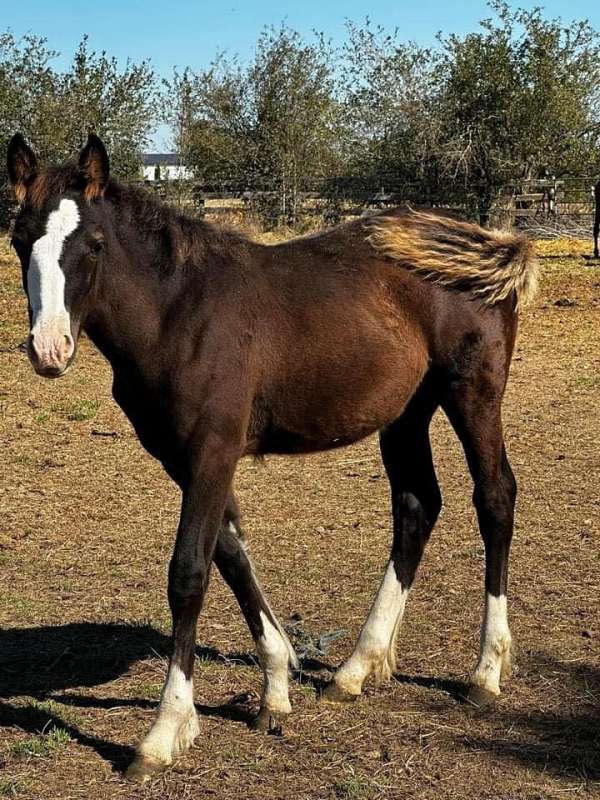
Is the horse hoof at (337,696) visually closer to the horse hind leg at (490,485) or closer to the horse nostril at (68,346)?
the horse hind leg at (490,485)

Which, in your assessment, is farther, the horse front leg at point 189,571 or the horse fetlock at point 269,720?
the horse fetlock at point 269,720

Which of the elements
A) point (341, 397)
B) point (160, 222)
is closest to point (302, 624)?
point (341, 397)

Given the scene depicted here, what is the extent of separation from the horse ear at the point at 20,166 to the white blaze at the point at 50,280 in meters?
0.22

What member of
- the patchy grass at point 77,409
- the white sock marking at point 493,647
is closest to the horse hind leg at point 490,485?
the white sock marking at point 493,647

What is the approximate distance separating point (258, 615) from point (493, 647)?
1.00 m

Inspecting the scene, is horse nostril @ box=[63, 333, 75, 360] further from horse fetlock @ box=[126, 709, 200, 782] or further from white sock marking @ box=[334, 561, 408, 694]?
white sock marking @ box=[334, 561, 408, 694]

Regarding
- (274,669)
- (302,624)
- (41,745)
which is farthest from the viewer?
(302,624)

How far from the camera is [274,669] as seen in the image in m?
4.18

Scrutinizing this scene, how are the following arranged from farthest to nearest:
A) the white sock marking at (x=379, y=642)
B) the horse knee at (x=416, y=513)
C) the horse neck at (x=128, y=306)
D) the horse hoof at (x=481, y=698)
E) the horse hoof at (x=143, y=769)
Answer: the horse knee at (x=416, y=513) < the white sock marking at (x=379, y=642) < the horse hoof at (x=481, y=698) < the horse neck at (x=128, y=306) < the horse hoof at (x=143, y=769)

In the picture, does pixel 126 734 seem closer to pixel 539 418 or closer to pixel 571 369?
pixel 539 418

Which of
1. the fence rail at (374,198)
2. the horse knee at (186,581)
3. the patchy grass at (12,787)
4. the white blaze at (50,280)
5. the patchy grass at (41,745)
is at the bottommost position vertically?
the patchy grass at (41,745)

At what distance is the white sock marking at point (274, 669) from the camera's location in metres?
4.15

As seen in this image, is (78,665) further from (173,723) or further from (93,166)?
(93,166)

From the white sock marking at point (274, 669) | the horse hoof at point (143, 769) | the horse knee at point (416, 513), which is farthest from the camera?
the horse knee at point (416, 513)
